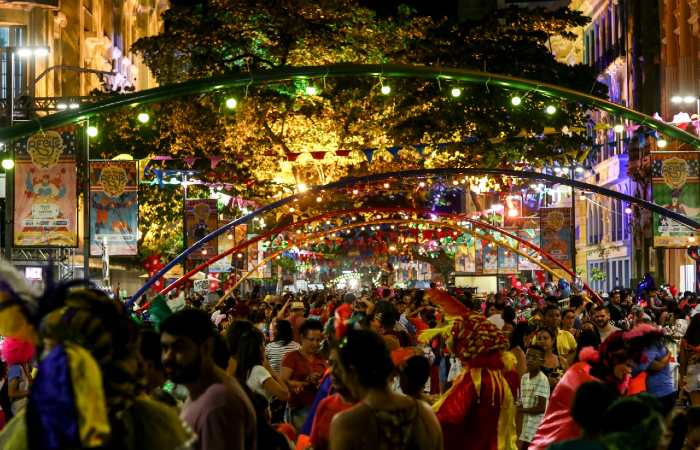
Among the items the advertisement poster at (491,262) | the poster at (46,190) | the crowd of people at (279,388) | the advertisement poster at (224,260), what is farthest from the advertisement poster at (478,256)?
the crowd of people at (279,388)

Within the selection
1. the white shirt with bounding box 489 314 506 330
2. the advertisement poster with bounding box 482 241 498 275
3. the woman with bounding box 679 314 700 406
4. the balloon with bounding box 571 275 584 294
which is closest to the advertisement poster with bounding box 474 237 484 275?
the advertisement poster with bounding box 482 241 498 275

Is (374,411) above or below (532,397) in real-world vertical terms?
above

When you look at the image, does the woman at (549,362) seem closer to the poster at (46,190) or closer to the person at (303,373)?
the person at (303,373)

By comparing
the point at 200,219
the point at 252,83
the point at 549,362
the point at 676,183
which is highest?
the point at 252,83

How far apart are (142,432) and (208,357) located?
4.74 feet

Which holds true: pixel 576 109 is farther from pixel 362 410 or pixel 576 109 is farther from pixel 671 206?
pixel 362 410

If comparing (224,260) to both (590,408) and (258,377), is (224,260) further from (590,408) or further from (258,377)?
(590,408)

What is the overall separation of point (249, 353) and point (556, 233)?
25911 millimetres

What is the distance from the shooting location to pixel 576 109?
32031mm

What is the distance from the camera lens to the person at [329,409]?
6.15 m

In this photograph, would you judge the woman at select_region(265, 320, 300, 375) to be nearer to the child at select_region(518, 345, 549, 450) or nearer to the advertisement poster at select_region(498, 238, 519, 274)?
the child at select_region(518, 345, 549, 450)

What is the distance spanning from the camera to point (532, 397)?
1076 centimetres

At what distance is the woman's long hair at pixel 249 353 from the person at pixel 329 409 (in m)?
2.56

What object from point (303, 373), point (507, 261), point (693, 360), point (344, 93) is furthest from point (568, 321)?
point (507, 261)
